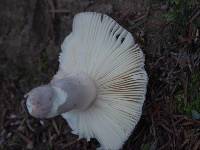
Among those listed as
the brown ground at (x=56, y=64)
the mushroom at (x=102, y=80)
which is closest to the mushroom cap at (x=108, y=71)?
the mushroom at (x=102, y=80)

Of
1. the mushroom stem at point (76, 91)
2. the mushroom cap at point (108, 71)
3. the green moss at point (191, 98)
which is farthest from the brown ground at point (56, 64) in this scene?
the mushroom stem at point (76, 91)

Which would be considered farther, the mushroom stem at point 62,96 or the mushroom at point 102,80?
the mushroom at point 102,80

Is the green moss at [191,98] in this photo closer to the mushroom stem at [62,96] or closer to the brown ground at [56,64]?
the brown ground at [56,64]

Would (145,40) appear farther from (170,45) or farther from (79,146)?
(79,146)

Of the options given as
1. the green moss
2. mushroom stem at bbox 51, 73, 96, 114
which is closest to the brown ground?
the green moss

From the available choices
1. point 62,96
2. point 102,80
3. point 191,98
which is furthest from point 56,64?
point 191,98

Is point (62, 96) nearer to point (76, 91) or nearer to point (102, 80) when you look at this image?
point (76, 91)

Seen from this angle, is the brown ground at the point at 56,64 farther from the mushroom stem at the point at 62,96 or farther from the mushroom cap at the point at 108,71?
the mushroom stem at the point at 62,96

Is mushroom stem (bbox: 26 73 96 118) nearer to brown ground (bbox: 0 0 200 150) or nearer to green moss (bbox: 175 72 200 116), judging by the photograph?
brown ground (bbox: 0 0 200 150)
